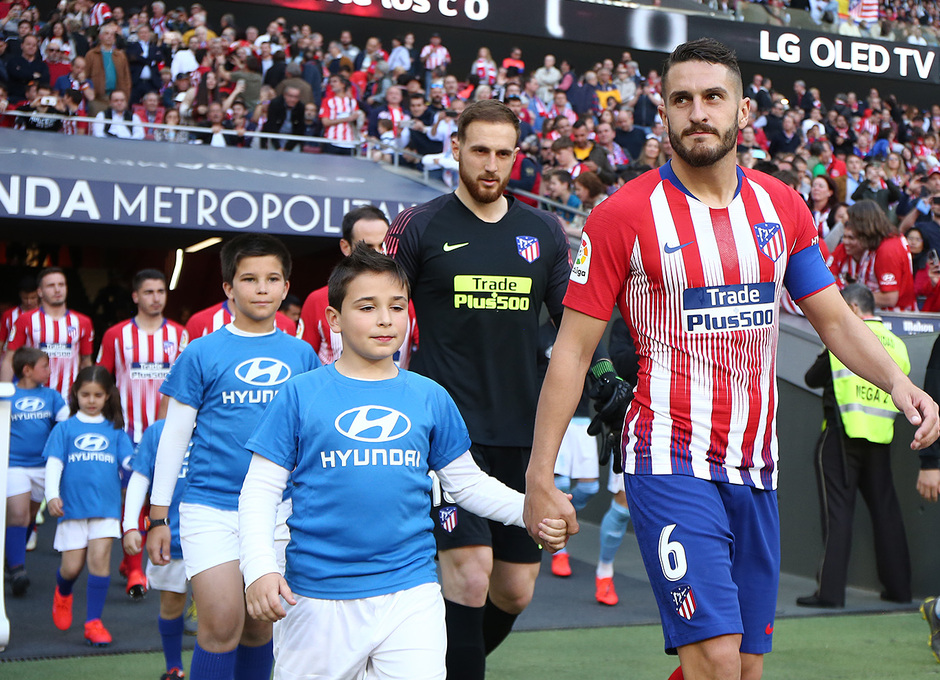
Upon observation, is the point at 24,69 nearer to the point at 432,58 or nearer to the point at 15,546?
the point at 432,58

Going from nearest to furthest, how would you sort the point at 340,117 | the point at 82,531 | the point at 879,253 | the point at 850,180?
the point at 82,531
the point at 879,253
the point at 340,117
the point at 850,180

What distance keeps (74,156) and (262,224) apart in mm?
2499

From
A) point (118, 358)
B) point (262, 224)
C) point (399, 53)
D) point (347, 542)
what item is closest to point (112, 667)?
point (347, 542)

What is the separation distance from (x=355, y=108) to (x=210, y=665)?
13.1m

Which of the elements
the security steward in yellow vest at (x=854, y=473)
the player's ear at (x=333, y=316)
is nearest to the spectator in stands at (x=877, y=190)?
the security steward in yellow vest at (x=854, y=473)

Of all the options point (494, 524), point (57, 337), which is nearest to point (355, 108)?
point (57, 337)

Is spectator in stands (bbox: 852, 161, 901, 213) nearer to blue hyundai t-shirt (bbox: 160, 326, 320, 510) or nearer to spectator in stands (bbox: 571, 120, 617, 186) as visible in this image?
spectator in stands (bbox: 571, 120, 617, 186)

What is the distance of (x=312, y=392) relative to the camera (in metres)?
3.12

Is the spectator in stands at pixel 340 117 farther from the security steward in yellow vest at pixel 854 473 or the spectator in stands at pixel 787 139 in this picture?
the security steward in yellow vest at pixel 854 473

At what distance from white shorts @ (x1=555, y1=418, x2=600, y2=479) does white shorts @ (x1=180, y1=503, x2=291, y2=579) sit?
14.9ft

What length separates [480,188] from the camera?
4008 millimetres

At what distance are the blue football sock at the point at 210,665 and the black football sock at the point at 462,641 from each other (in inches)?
31.8

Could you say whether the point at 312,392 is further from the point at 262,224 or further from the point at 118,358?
the point at 262,224

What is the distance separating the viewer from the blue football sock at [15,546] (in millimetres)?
7105
